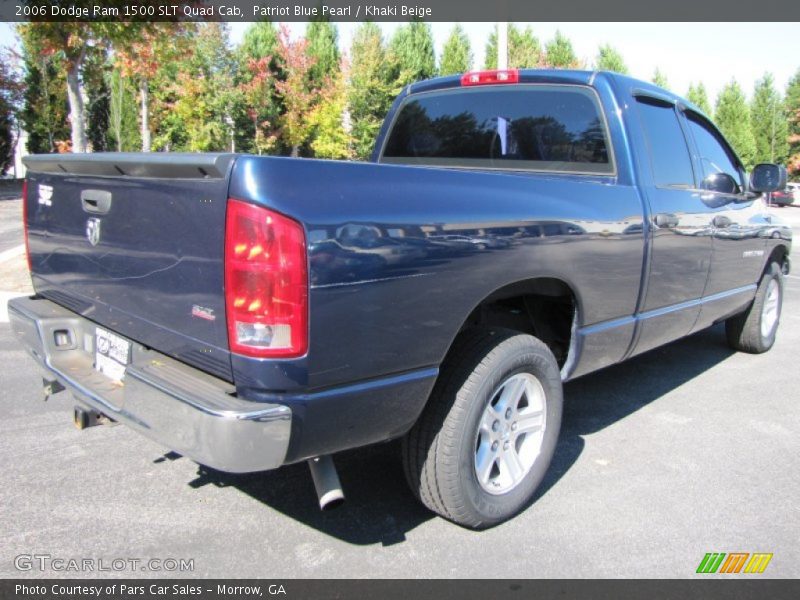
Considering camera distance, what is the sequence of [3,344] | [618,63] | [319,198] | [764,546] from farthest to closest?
[618,63] → [3,344] → [764,546] → [319,198]

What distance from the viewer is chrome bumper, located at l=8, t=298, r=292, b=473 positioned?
2.06m

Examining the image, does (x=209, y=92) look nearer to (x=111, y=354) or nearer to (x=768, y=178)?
(x=768, y=178)

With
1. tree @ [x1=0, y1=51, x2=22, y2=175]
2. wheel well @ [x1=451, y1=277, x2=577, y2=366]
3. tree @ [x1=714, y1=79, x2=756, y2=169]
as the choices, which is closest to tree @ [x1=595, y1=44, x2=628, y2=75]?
tree @ [x1=714, y1=79, x2=756, y2=169]

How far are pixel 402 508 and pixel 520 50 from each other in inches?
1009

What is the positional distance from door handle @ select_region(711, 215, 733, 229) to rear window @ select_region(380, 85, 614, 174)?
1.17 meters

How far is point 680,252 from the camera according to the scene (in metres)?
3.85

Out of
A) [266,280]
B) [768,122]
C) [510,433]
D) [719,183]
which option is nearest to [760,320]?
[719,183]

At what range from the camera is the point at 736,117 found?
40.4 metres

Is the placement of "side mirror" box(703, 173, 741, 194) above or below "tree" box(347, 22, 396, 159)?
below

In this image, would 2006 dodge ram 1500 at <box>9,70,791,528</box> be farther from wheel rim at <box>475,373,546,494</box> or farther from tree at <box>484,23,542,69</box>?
tree at <box>484,23,542,69</box>

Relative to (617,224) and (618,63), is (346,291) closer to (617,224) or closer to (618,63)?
(617,224)
